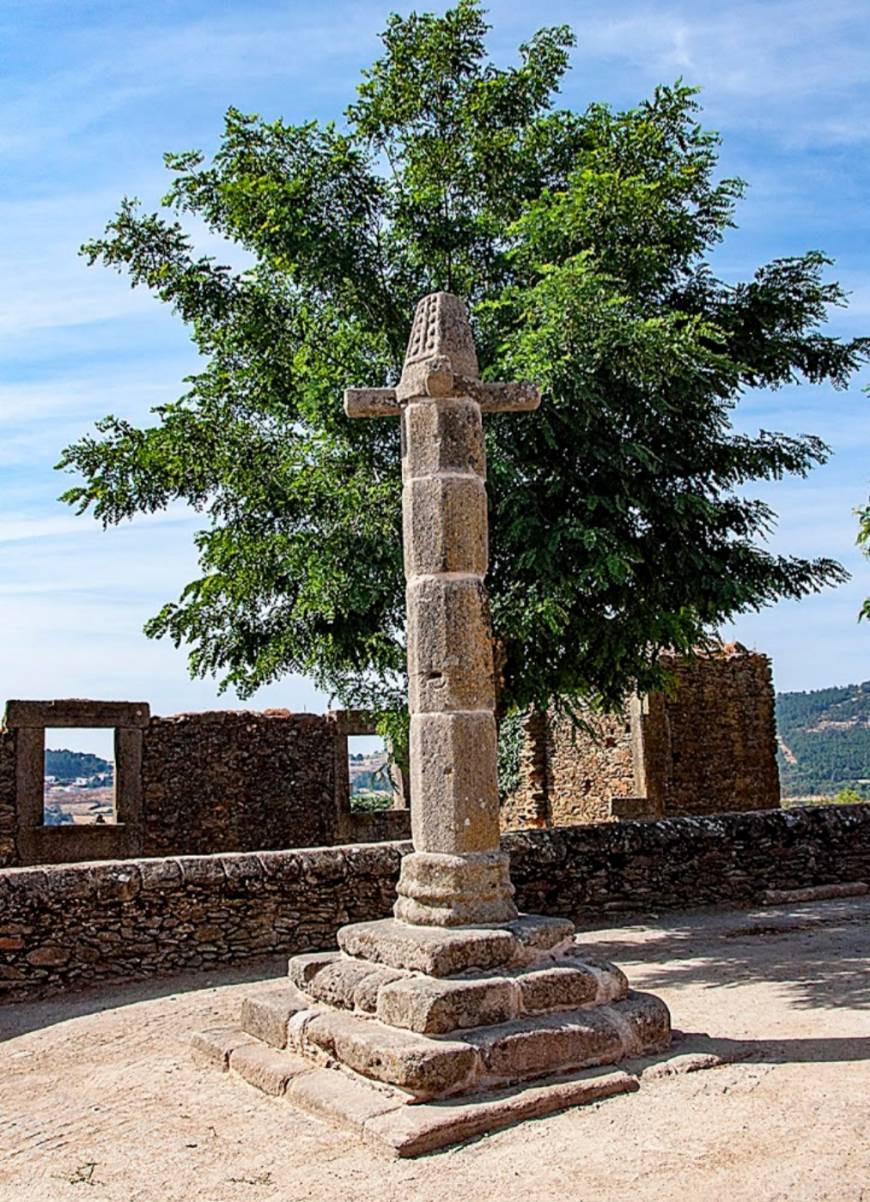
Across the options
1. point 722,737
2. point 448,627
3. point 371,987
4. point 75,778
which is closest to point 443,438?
point 448,627

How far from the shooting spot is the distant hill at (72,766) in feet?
203

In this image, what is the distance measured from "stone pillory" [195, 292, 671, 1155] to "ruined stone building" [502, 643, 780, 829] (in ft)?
35.6

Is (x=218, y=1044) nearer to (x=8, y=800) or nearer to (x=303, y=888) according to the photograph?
(x=303, y=888)

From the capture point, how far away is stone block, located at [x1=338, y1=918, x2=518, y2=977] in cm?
606

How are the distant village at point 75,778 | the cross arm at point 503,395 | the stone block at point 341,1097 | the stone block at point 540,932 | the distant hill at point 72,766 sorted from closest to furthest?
the stone block at point 341,1097
the stone block at point 540,932
the cross arm at point 503,395
the distant village at point 75,778
the distant hill at point 72,766

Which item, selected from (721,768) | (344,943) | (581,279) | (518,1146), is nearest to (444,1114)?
(518,1146)

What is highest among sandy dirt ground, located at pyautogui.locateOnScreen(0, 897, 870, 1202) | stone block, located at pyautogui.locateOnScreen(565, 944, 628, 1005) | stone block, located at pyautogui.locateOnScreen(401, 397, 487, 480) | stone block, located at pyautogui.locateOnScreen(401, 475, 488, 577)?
stone block, located at pyautogui.locateOnScreen(401, 397, 487, 480)

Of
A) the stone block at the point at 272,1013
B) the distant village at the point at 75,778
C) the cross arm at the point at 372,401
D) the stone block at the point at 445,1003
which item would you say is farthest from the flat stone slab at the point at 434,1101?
the distant village at the point at 75,778

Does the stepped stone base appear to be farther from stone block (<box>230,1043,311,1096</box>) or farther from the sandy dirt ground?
the sandy dirt ground

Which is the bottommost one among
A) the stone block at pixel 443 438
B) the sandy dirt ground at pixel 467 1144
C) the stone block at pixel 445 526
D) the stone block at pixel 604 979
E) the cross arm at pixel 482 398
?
the sandy dirt ground at pixel 467 1144

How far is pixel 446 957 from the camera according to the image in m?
6.06

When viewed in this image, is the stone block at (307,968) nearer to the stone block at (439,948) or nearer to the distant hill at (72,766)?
the stone block at (439,948)

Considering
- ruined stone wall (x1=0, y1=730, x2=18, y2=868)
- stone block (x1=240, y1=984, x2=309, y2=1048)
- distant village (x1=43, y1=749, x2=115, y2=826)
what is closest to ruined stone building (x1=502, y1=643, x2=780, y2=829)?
ruined stone wall (x1=0, y1=730, x2=18, y2=868)

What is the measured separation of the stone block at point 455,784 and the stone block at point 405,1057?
109cm
